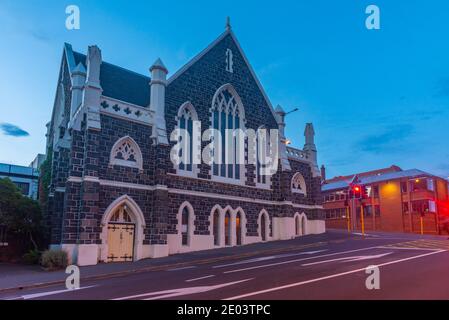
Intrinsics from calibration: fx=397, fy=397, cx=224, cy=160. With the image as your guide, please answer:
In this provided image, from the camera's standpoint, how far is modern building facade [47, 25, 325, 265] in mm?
20250

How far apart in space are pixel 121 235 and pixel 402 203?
147 ft

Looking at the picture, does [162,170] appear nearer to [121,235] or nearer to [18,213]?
[121,235]

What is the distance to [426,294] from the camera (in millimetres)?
9828

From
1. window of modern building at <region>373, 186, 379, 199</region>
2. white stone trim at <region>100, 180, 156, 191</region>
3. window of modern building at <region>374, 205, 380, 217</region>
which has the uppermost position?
window of modern building at <region>373, 186, 379, 199</region>

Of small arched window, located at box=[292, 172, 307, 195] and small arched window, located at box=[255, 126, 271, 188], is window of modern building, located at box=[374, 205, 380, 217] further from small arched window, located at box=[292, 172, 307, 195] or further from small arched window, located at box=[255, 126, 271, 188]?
small arched window, located at box=[255, 126, 271, 188]

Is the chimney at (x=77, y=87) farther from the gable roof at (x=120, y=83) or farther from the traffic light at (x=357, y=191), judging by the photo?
the traffic light at (x=357, y=191)

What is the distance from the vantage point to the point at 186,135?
25391mm

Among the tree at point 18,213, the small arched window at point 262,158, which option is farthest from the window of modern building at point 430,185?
the tree at point 18,213

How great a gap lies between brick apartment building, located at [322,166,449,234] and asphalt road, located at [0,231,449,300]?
35.6 metres

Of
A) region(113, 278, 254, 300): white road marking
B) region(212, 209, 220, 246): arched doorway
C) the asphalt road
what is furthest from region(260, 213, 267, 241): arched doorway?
region(113, 278, 254, 300): white road marking

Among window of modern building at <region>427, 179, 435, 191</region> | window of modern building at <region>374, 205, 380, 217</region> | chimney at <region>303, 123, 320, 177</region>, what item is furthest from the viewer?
window of modern building at <region>374, 205, 380, 217</region>

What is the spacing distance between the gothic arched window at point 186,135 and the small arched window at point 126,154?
297 centimetres

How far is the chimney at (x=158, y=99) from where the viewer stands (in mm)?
23109
